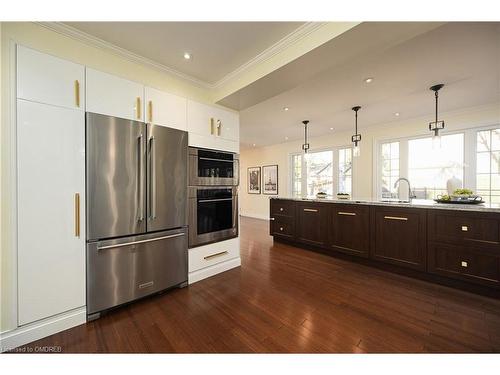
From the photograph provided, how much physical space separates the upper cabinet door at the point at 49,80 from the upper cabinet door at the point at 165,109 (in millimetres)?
534

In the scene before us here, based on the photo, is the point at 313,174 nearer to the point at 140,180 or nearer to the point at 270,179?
the point at 270,179

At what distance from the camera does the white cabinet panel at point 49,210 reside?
1476 millimetres

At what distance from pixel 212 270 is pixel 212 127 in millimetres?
1889

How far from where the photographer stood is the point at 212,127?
8.67 ft

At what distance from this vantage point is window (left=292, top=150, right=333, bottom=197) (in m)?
6.04

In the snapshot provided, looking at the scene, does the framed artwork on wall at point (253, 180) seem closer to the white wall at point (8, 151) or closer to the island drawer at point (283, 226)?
the island drawer at point (283, 226)

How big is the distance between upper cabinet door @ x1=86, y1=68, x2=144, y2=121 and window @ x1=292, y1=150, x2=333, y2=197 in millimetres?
4666

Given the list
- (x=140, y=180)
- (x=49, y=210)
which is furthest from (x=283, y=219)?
(x=49, y=210)

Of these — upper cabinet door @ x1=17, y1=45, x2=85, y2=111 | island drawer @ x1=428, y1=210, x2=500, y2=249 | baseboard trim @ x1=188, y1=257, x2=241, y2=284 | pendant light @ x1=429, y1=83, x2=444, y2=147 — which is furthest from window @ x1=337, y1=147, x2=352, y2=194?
upper cabinet door @ x1=17, y1=45, x2=85, y2=111

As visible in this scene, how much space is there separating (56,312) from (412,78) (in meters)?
4.53

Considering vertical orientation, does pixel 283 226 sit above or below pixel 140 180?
below
